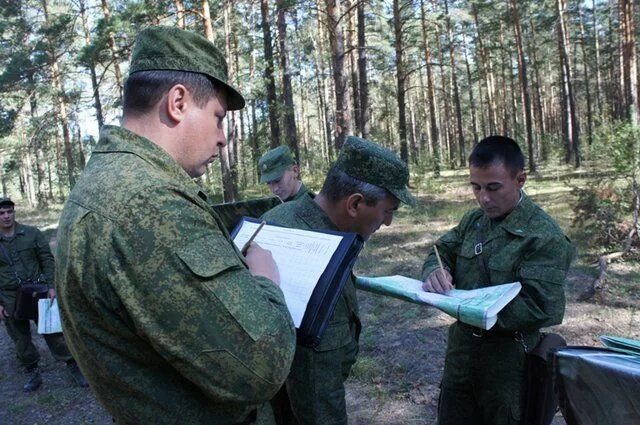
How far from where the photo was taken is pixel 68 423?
15.4 feet

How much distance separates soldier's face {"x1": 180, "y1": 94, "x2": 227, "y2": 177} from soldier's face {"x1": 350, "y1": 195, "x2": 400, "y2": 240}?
80cm

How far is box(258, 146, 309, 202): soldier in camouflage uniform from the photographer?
15.4ft

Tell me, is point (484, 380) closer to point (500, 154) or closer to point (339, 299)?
point (339, 299)

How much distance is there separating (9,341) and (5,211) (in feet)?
9.36

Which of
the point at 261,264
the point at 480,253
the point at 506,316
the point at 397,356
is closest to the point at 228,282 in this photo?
the point at 261,264

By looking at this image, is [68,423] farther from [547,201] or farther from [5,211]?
[547,201]

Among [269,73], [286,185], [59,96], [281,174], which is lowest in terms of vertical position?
[286,185]

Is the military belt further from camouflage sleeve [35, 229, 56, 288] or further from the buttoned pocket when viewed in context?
camouflage sleeve [35, 229, 56, 288]

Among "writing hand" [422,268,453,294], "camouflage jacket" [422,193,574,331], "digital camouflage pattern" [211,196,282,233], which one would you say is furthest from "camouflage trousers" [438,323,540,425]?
"digital camouflage pattern" [211,196,282,233]

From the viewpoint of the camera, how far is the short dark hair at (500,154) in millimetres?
2475

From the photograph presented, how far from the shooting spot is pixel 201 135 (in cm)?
126

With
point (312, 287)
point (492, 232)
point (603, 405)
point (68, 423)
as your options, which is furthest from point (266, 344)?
point (68, 423)

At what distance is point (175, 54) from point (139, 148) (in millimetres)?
263

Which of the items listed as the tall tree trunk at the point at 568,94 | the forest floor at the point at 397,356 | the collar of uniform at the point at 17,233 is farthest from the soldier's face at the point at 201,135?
the tall tree trunk at the point at 568,94
